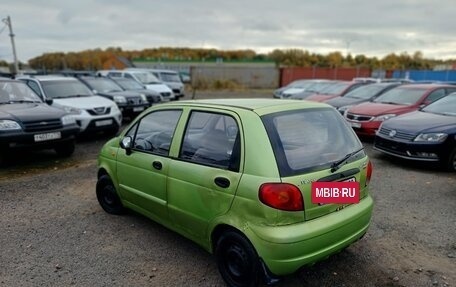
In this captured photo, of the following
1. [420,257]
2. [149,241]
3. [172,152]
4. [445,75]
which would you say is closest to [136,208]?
[149,241]

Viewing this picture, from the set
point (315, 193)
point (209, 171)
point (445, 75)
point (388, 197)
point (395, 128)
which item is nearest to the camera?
point (315, 193)

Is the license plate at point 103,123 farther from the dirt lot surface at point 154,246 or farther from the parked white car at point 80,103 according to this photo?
the dirt lot surface at point 154,246

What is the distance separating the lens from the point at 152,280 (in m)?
3.23

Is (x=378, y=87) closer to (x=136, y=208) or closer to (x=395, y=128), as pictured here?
(x=395, y=128)

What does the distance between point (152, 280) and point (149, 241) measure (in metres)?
0.80

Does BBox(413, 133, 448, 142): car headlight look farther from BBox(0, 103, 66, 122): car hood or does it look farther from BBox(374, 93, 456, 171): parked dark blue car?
BBox(0, 103, 66, 122): car hood

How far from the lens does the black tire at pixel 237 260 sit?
2.81 meters

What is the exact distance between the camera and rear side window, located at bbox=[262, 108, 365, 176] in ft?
9.23

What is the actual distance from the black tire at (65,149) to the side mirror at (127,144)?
413 centimetres

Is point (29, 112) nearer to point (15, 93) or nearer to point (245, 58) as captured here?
point (15, 93)

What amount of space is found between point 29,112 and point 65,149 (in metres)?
1.26

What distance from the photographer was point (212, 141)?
3.25 metres

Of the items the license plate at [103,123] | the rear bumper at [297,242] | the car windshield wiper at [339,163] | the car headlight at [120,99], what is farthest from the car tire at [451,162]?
the car headlight at [120,99]

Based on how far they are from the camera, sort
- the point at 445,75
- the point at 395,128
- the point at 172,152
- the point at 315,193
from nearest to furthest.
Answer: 1. the point at 315,193
2. the point at 172,152
3. the point at 395,128
4. the point at 445,75
